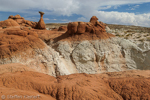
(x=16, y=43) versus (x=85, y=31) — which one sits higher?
(x=85, y=31)

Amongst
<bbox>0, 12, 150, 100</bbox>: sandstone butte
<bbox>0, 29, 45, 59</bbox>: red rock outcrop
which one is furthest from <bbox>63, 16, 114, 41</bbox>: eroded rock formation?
<bbox>0, 29, 45, 59</bbox>: red rock outcrop

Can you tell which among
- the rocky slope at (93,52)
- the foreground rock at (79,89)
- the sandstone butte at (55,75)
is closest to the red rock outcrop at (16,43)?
the sandstone butte at (55,75)

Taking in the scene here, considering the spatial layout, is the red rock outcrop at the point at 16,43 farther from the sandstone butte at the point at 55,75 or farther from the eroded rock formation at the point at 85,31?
the eroded rock formation at the point at 85,31

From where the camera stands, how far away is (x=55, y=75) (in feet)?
28.6

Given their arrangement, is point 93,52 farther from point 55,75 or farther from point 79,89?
point 79,89

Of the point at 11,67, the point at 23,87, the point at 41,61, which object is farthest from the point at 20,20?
the point at 23,87

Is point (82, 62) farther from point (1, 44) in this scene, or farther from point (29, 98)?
point (29, 98)

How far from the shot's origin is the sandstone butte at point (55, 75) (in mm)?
3789

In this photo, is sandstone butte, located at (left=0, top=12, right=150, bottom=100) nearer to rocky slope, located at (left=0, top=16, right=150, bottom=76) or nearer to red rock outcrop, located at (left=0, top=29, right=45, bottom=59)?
red rock outcrop, located at (left=0, top=29, right=45, bottom=59)

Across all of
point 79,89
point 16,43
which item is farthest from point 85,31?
point 79,89

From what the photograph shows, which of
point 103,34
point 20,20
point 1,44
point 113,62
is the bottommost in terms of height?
point 113,62

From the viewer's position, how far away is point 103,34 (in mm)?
13867

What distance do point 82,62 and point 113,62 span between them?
361 cm

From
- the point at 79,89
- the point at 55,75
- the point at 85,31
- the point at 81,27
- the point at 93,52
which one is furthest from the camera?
the point at 85,31
